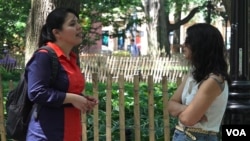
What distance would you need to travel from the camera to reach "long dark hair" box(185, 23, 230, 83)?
112 inches

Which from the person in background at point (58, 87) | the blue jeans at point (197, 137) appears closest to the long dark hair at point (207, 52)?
the blue jeans at point (197, 137)

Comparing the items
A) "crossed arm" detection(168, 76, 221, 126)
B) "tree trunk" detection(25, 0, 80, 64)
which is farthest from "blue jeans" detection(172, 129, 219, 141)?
"tree trunk" detection(25, 0, 80, 64)

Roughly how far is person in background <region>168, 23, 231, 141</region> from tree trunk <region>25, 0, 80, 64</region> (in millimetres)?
3665

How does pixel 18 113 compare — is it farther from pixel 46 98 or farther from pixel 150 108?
pixel 150 108

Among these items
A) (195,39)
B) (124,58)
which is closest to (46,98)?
(195,39)

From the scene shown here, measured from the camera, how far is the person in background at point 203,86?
9.15 ft

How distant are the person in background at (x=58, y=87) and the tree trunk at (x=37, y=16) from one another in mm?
3222

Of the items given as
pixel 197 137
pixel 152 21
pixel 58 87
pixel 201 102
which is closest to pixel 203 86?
pixel 201 102

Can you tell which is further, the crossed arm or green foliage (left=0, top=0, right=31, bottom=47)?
green foliage (left=0, top=0, right=31, bottom=47)

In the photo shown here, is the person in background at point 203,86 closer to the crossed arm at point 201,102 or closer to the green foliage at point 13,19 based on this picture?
the crossed arm at point 201,102

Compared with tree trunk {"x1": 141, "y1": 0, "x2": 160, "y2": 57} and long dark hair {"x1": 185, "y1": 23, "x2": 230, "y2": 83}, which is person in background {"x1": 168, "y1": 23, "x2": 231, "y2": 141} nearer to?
long dark hair {"x1": 185, "y1": 23, "x2": 230, "y2": 83}

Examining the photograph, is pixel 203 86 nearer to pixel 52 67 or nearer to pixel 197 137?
pixel 197 137

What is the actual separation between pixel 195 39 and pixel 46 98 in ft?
2.96

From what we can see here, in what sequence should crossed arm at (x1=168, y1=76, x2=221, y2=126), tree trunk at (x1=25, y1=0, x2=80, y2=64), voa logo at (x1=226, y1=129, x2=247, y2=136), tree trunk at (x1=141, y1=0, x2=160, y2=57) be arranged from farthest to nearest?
tree trunk at (x1=141, y1=0, x2=160, y2=57) < tree trunk at (x1=25, y1=0, x2=80, y2=64) < voa logo at (x1=226, y1=129, x2=247, y2=136) < crossed arm at (x1=168, y1=76, x2=221, y2=126)
